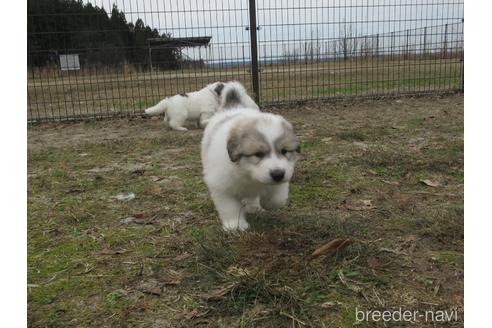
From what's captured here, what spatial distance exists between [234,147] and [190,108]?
13.7ft

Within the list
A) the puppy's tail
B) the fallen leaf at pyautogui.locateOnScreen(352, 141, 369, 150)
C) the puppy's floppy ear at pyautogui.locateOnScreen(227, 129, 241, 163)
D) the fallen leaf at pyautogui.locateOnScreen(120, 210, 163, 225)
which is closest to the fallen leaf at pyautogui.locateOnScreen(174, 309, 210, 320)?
the puppy's floppy ear at pyautogui.locateOnScreen(227, 129, 241, 163)

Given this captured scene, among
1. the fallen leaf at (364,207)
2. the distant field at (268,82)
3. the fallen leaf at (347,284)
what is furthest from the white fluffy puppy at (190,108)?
the fallen leaf at (347,284)

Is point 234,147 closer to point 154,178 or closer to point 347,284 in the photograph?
point 347,284

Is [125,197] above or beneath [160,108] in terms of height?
beneath

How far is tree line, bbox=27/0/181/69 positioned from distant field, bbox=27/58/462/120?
33 centimetres

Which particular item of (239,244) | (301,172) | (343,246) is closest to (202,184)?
(301,172)

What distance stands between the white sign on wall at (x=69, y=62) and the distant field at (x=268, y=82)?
0.12 metres

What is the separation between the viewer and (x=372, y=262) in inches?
78.7

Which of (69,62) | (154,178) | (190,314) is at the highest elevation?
(69,62)

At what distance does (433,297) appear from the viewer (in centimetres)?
175

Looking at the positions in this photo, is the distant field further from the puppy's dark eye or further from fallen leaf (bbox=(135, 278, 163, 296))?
fallen leaf (bbox=(135, 278, 163, 296))

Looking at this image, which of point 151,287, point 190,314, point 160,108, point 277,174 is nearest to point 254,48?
point 160,108

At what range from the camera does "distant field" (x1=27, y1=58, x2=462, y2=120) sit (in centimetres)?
749

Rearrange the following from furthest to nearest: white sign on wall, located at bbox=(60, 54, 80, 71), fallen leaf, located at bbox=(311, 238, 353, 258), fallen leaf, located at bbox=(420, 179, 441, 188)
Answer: white sign on wall, located at bbox=(60, 54, 80, 71)
fallen leaf, located at bbox=(420, 179, 441, 188)
fallen leaf, located at bbox=(311, 238, 353, 258)
